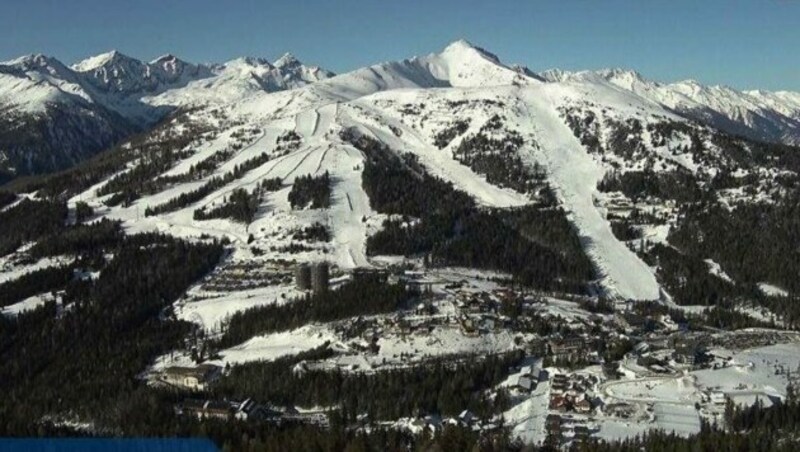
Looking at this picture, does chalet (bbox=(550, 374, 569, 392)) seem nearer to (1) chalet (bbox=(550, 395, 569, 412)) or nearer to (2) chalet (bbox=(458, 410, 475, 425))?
(1) chalet (bbox=(550, 395, 569, 412))

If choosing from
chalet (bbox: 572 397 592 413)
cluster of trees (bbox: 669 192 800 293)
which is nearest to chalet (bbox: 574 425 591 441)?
chalet (bbox: 572 397 592 413)

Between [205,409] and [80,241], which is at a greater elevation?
[80,241]

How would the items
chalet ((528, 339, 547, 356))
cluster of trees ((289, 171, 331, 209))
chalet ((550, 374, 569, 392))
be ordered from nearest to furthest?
1. chalet ((550, 374, 569, 392))
2. chalet ((528, 339, 547, 356))
3. cluster of trees ((289, 171, 331, 209))

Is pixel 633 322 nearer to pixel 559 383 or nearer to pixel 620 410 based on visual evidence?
pixel 559 383

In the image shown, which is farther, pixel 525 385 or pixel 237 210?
pixel 237 210

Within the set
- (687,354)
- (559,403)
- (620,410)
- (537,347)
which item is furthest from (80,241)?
(620,410)

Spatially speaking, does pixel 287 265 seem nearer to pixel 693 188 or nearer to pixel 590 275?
pixel 590 275
